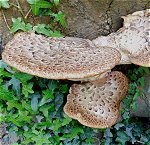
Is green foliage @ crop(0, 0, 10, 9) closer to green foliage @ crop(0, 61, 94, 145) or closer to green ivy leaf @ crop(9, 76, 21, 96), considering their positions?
green foliage @ crop(0, 61, 94, 145)

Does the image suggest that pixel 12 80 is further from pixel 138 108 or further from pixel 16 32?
pixel 138 108

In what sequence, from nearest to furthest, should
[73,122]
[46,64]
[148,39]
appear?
[46,64]
[148,39]
[73,122]

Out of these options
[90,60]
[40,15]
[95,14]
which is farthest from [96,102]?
[40,15]

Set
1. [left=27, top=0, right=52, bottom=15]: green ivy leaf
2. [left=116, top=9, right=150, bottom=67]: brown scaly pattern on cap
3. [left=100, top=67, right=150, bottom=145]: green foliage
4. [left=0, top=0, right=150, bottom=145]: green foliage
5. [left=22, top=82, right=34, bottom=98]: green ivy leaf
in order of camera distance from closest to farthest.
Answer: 1. [left=116, top=9, right=150, bottom=67]: brown scaly pattern on cap
2. [left=27, top=0, right=52, bottom=15]: green ivy leaf
3. [left=0, top=0, right=150, bottom=145]: green foliage
4. [left=22, top=82, right=34, bottom=98]: green ivy leaf
5. [left=100, top=67, right=150, bottom=145]: green foliage

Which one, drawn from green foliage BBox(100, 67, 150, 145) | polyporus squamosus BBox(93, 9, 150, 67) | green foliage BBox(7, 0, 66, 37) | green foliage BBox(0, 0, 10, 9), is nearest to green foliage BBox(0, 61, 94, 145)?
green foliage BBox(100, 67, 150, 145)

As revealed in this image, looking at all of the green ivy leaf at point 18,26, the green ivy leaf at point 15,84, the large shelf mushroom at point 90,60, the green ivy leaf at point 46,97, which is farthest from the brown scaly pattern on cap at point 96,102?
the green ivy leaf at point 18,26

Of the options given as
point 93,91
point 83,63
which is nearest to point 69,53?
point 83,63

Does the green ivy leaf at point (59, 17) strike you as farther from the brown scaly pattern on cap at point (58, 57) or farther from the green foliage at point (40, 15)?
the brown scaly pattern on cap at point (58, 57)
